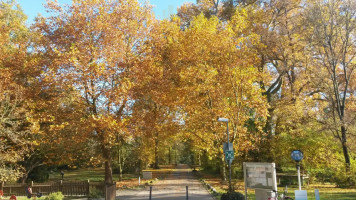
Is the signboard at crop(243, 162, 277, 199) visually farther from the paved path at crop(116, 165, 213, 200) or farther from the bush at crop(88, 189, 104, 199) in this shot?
the bush at crop(88, 189, 104, 199)

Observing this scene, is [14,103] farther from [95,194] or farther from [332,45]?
[332,45]

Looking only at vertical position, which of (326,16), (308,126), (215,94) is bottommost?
(308,126)

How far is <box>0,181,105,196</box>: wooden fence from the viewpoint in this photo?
18953 millimetres

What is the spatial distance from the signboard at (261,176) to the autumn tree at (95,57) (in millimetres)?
7389

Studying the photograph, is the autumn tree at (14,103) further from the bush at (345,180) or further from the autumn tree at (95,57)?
the bush at (345,180)

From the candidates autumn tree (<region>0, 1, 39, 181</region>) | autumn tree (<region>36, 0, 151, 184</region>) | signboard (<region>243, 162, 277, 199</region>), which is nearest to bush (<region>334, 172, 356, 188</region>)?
signboard (<region>243, 162, 277, 199</region>)

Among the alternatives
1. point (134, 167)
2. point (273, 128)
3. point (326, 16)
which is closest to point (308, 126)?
point (273, 128)

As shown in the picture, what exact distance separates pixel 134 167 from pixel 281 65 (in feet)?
88.2

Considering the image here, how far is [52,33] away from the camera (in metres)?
18.2

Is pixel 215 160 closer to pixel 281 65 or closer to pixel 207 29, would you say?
pixel 281 65

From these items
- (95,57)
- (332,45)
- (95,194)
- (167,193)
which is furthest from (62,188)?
(332,45)

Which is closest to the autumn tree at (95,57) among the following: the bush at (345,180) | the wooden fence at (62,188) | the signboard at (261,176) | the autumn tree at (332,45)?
the wooden fence at (62,188)

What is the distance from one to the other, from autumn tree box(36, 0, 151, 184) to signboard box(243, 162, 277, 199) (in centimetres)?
739

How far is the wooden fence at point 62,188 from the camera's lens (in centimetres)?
1895
